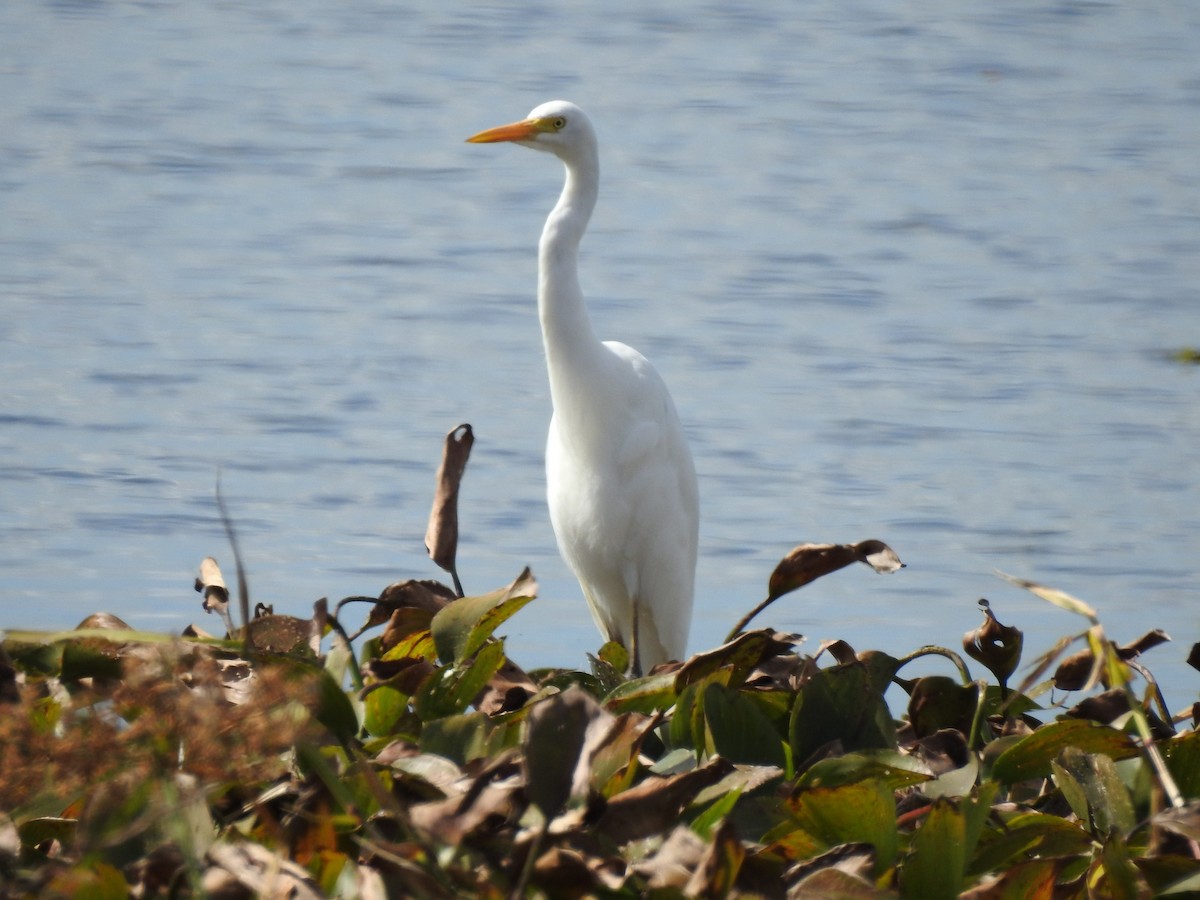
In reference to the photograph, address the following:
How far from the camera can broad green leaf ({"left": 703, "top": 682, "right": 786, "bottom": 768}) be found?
52.4 inches

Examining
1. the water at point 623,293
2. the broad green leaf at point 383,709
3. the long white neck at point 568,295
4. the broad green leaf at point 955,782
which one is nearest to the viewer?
the broad green leaf at point 955,782

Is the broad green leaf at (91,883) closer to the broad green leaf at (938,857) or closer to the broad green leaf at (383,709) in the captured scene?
the broad green leaf at (383,709)

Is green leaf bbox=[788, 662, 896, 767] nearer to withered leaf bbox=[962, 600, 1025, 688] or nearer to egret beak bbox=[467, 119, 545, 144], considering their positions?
withered leaf bbox=[962, 600, 1025, 688]

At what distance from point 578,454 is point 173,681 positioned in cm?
257

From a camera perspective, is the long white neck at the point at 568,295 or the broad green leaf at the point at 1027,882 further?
the long white neck at the point at 568,295

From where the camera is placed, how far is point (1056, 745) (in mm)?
1352

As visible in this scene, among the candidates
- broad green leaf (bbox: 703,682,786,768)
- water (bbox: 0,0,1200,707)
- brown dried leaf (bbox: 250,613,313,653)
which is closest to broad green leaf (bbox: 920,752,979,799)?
broad green leaf (bbox: 703,682,786,768)

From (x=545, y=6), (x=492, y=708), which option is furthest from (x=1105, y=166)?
(x=492, y=708)

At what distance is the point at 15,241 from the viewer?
601 centimetres

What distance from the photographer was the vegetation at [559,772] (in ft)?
3.46

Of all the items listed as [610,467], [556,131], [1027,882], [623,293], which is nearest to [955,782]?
[1027,882]

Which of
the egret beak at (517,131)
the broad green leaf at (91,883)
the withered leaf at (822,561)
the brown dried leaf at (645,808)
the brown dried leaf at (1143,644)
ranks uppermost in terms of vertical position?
the egret beak at (517,131)

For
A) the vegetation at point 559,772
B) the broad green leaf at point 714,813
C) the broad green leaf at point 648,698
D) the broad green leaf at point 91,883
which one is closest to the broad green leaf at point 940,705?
the vegetation at point 559,772

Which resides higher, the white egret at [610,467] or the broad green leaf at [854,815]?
the broad green leaf at [854,815]
